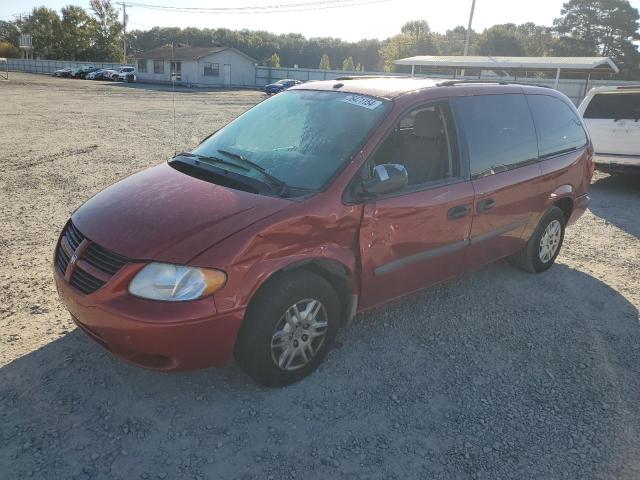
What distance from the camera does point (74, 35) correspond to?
79562mm

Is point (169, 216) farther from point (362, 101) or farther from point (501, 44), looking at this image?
point (501, 44)

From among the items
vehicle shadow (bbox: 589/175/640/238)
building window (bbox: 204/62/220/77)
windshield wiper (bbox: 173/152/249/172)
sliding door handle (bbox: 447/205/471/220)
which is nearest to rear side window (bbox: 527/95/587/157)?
sliding door handle (bbox: 447/205/471/220)

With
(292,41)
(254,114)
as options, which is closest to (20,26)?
(292,41)

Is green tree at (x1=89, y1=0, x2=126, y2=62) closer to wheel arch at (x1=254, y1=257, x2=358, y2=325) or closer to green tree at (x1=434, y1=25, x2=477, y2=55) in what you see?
green tree at (x1=434, y1=25, x2=477, y2=55)

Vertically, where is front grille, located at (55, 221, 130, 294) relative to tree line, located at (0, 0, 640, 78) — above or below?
below

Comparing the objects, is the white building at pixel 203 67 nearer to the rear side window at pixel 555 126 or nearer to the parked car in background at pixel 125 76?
the parked car in background at pixel 125 76

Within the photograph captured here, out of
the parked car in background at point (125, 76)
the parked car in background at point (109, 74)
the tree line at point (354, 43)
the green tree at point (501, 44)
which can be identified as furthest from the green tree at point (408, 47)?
the parked car in background at point (109, 74)

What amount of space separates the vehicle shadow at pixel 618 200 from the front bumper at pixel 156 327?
6.19m

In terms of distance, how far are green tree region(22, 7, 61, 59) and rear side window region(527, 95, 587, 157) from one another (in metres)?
90.7

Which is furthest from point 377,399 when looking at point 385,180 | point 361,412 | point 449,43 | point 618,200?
→ point 449,43

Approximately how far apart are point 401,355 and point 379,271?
0.66 metres

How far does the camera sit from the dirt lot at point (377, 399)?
2.62 metres

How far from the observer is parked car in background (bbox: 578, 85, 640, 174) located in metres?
8.88

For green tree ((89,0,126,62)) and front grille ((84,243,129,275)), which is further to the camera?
green tree ((89,0,126,62))
